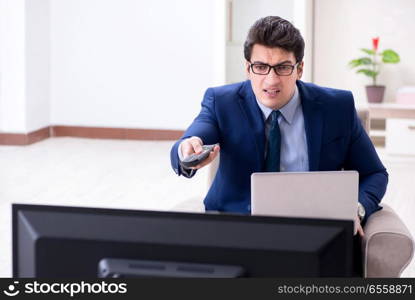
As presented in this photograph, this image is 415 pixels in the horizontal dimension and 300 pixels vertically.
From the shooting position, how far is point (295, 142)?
105 inches

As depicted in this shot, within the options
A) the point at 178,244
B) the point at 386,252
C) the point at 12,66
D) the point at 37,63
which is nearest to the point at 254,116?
the point at 386,252

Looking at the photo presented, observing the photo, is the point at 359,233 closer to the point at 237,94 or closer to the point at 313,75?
the point at 237,94

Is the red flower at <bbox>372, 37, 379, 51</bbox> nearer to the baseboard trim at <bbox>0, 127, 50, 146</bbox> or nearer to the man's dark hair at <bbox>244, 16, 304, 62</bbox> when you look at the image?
the baseboard trim at <bbox>0, 127, 50, 146</bbox>

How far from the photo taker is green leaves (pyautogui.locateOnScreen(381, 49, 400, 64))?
7.04m

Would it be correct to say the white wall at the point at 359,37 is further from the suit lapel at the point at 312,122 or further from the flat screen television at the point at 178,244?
the flat screen television at the point at 178,244

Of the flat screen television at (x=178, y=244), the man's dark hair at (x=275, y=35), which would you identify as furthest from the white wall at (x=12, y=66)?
the flat screen television at (x=178, y=244)

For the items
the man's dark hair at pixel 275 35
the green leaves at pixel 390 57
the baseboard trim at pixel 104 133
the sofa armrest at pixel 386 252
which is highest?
the man's dark hair at pixel 275 35

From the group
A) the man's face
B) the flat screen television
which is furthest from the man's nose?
the flat screen television

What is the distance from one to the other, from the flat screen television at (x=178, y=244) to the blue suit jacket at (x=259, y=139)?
1.18 metres

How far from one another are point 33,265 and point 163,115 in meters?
6.42

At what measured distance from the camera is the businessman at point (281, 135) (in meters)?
2.64

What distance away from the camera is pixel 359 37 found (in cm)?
735

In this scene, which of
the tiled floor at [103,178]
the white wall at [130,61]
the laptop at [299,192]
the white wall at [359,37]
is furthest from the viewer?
the white wall at [130,61]

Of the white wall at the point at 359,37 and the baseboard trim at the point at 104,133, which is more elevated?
the white wall at the point at 359,37
